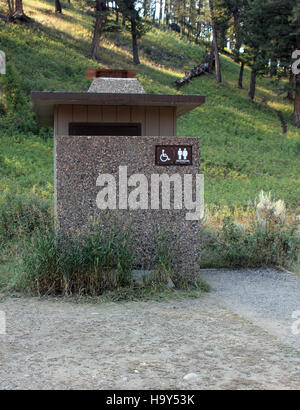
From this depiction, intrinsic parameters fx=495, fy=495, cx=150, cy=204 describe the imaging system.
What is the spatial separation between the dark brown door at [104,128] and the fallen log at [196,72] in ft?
97.3

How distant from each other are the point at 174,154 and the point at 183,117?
79.1 ft

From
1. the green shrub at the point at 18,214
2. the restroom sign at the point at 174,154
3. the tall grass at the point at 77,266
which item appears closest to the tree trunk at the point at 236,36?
the green shrub at the point at 18,214

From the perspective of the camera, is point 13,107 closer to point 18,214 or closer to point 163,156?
point 18,214

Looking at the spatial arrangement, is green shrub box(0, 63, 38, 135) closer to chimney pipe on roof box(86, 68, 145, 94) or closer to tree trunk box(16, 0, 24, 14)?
chimney pipe on roof box(86, 68, 145, 94)

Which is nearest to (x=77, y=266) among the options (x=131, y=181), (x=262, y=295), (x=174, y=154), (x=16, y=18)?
(x=131, y=181)

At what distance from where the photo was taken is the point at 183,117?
30.6 metres

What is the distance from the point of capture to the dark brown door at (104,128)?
8.16 m

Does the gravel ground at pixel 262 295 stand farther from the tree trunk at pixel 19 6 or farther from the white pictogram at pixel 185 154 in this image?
the tree trunk at pixel 19 6

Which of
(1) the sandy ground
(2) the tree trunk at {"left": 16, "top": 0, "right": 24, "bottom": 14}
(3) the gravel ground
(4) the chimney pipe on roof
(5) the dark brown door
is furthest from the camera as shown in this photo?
(2) the tree trunk at {"left": 16, "top": 0, "right": 24, "bottom": 14}

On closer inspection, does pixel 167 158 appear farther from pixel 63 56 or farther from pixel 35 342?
pixel 63 56

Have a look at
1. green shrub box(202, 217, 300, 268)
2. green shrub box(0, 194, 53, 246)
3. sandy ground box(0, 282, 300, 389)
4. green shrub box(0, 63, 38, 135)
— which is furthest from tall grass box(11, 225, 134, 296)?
green shrub box(0, 63, 38, 135)

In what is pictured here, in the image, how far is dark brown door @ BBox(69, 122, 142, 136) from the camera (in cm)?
816

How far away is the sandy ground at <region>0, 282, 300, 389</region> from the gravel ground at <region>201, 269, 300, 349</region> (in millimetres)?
230

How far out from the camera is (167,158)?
7000mm
